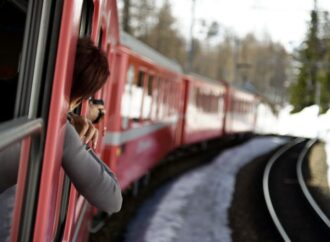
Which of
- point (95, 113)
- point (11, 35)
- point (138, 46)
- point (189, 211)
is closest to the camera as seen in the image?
point (11, 35)

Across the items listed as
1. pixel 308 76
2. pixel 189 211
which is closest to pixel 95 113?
pixel 189 211

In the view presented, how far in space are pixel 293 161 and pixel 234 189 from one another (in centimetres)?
696

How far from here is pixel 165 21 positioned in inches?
2174

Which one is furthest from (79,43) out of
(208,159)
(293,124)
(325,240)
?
(293,124)

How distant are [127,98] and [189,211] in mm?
Result: 2074

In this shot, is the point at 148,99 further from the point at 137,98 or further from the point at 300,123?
the point at 300,123

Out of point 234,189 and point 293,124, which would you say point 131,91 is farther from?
point 293,124

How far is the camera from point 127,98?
7.43 m

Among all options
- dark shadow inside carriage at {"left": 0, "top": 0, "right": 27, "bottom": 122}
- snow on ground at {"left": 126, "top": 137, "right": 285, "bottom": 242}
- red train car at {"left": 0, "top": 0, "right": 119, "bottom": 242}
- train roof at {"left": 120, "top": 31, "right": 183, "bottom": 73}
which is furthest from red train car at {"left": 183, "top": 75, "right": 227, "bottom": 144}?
red train car at {"left": 0, "top": 0, "right": 119, "bottom": 242}

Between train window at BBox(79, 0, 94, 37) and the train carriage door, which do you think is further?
train window at BBox(79, 0, 94, 37)

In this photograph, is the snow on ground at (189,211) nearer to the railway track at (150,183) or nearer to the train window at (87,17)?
the railway track at (150,183)

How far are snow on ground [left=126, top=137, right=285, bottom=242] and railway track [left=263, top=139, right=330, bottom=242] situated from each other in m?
0.71

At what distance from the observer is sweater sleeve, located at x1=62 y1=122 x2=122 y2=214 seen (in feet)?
5.57

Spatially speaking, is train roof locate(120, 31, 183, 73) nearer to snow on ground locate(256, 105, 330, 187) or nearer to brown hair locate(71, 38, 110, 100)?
brown hair locate(71, 38, 110, 100)
